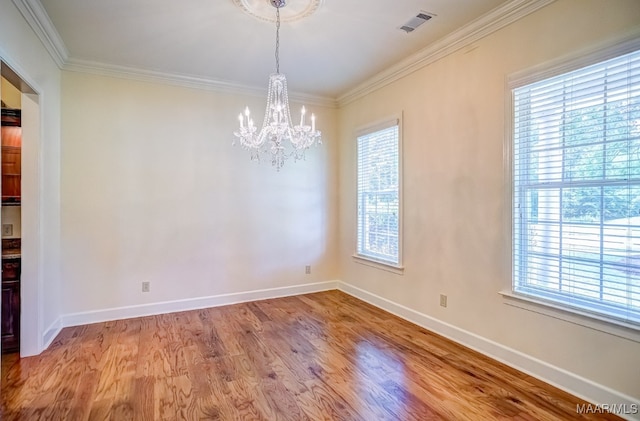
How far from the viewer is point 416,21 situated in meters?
2.92

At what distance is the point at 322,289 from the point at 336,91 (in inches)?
117

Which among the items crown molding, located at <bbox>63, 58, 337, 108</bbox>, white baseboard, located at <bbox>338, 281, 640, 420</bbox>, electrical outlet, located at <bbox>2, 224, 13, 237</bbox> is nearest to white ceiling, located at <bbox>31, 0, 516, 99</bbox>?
crown molding, located at <bbox>63, 58, 337, 108</bbox>

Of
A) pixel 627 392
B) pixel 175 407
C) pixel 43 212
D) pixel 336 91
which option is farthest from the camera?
pixel 336 91

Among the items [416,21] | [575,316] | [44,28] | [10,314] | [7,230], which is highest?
[416,21]

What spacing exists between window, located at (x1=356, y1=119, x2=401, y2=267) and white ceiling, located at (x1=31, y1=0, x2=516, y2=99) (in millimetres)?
849

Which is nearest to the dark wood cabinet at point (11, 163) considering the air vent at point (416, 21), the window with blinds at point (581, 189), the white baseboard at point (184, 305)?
the white baseboard at point (184, 305)

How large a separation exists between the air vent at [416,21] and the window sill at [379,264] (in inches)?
98.4

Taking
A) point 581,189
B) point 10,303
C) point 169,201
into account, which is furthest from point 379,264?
point 10,303

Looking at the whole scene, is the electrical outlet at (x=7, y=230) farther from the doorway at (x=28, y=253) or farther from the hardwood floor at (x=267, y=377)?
the hardwood floor at (x=267, y=377)

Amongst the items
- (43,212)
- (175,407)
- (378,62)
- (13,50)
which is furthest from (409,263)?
(13,50)

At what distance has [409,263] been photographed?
3809 mm

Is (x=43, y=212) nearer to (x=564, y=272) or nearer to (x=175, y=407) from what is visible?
(x=175, y=407)

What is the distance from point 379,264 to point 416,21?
108 inches

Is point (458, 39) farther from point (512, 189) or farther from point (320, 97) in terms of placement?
point (320, 97)
